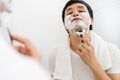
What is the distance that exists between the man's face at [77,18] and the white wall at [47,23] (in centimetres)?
8

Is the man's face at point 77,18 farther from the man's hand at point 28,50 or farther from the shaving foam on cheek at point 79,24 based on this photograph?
the man's hand at point 28,50

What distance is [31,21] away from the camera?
1053mm

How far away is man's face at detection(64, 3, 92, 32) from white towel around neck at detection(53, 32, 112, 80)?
0.32 feet

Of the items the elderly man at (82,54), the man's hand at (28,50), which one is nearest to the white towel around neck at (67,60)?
the elderly man at (82,54)

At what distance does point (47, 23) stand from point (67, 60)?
0.19m

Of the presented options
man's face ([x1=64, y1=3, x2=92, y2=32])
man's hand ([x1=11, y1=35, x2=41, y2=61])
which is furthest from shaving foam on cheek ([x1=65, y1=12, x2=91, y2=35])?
man's hand ([x1=11, y1=35, x2=41, y2=61])

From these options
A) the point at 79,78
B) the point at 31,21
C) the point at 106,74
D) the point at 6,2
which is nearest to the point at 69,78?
→ the point at 79,78

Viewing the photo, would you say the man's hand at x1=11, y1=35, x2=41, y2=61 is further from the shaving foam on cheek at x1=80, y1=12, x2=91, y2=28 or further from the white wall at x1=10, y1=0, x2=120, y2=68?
the shaving foam on cheek at x1=80, y1=12, x2=91, y2=28

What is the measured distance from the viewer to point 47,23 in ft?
3.60

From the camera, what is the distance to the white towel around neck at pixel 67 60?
3.44 feet

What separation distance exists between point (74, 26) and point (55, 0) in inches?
6.8

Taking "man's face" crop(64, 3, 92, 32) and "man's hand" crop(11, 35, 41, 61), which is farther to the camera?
"man's face" crop(64, 3, 92, 32)

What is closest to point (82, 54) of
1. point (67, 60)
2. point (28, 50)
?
point (67, 60)

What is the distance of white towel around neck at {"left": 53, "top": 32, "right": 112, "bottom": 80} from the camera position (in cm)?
105
